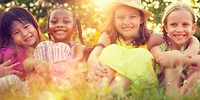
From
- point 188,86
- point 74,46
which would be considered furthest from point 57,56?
point 188,86

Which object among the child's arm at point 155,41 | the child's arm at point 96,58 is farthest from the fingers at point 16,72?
the child's arm at point 155,41

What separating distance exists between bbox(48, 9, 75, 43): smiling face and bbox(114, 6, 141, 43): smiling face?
2.11 ft

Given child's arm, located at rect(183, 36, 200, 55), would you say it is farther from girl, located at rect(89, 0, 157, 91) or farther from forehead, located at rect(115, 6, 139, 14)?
forehead, located at rect(115, 6, 139, 14)

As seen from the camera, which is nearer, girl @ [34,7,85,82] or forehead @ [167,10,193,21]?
forehead @ [167,10,193,21]

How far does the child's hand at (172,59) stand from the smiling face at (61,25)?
1.45 metres

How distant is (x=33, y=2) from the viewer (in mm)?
10664

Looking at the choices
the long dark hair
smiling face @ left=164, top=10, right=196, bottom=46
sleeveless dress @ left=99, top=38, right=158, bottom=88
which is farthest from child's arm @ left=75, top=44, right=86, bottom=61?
smiling face @ left=164, top=10, right=196, bottom=46

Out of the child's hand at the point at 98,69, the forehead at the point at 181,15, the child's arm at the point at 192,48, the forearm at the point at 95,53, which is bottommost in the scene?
the child's hand at the point at 98,69

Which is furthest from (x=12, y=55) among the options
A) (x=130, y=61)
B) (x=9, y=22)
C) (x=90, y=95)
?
(x=90, y=95)

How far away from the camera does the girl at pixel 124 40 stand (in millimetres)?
4766

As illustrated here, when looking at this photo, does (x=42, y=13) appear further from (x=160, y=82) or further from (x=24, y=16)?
(x=160, y=82)

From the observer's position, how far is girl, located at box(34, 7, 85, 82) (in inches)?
213

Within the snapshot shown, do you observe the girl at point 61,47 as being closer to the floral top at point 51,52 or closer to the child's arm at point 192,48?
the floral top at point 51,52

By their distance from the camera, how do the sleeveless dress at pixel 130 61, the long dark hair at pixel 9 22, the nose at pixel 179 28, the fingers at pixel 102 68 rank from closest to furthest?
the sleeveless dress at pixel 130 61 < the fingers at pixel 102 68 < the nose at pixel 179 28 < the long dark hair at pixel 9 22
